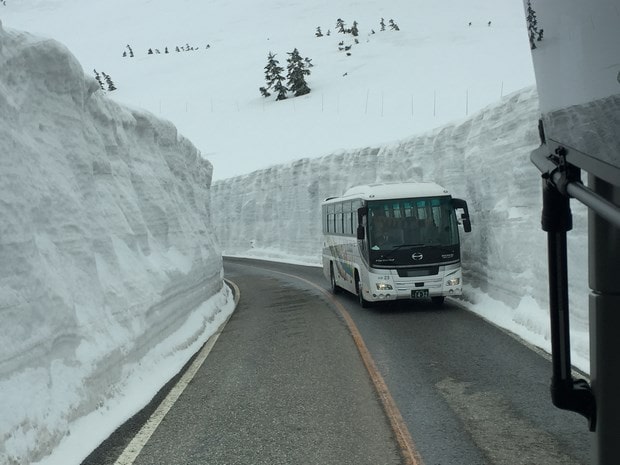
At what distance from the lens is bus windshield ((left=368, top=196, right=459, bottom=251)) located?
13359 millimetres

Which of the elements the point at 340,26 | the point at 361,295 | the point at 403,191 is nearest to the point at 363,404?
the point at 361,295

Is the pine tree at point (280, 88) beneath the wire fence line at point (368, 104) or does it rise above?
above

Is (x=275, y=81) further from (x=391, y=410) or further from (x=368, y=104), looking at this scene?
(x=391, y=410)

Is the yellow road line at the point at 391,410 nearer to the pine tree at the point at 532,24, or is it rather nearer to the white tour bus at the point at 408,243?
the white tour bus at the point at 408,243

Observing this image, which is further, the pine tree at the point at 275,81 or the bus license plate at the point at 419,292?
the pine tree at the point at 275,81

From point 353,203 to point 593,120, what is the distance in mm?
13149

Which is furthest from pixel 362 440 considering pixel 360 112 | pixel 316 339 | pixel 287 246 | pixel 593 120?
pixel 360 112

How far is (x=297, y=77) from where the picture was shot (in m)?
94.1

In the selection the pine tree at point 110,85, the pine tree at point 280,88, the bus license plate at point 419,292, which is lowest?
the bus license plate at point 419,292

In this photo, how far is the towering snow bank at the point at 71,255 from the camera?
17.4ft

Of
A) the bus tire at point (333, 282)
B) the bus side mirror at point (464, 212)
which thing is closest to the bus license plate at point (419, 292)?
the bus side mirror at point (464, 212)

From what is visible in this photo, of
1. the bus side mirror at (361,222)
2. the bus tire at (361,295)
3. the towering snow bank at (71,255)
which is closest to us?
the towering snow bank at (71,255)

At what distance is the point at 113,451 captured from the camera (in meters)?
5.27

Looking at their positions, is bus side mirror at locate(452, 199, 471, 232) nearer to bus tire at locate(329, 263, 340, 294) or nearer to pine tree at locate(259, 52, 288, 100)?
bus tire at locate(329, 263, 340, 294)
